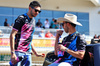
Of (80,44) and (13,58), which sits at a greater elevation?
(80,44)

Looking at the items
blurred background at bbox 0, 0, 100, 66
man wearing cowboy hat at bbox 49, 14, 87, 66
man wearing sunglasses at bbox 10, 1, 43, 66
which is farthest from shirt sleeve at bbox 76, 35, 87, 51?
blurred background at bbox 0, 0, 100, 66

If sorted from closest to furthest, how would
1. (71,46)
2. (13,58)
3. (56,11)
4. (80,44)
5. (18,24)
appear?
(80,44) → (71,46) → (13,58) → (18,24) → (56,11)

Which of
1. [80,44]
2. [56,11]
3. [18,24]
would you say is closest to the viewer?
[80,44]

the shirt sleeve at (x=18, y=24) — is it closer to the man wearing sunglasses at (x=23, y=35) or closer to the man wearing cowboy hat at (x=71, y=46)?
the man wearing sunglasses at (x=23, y=35)

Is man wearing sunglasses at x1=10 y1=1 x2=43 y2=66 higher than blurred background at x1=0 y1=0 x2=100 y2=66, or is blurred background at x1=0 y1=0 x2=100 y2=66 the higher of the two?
Answer: blurred background at x1=0 y1=0 x2=100 y2=66

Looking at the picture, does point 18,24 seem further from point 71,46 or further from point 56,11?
point 56,11

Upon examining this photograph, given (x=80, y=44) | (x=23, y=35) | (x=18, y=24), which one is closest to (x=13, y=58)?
(x=23, y=35)

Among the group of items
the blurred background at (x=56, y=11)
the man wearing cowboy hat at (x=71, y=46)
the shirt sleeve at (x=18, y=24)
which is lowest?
the man wearing cowboy hat at (x=71, y=46)

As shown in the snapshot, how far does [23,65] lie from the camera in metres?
3.98

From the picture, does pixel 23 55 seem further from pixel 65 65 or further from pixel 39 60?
pixel 39 60

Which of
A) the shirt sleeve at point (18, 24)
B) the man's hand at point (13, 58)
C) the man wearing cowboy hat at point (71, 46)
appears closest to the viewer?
the man wearing cowboy hat at point (71, 46)

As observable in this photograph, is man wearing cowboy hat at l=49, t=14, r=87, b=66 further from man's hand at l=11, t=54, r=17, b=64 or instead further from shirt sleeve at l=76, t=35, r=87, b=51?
man's hand at l=11, t=54, r=17, b=64

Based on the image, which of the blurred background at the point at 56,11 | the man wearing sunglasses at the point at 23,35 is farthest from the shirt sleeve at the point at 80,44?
the blurred background at the point at 56,11

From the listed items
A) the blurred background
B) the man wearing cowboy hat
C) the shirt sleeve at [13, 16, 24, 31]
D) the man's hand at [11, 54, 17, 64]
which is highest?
the blurred background
